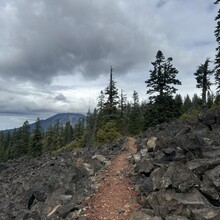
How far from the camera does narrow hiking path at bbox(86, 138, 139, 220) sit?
13457 mm

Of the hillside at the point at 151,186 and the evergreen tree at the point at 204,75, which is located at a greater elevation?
the evergreen tree at the point at 204,75

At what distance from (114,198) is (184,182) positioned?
161 inches

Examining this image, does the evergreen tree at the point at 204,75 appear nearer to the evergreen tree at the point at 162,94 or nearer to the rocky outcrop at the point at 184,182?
the evergreen tree at the point at 162,94

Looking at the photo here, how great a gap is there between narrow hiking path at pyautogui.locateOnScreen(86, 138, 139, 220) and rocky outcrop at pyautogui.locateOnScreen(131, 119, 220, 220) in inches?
23.7

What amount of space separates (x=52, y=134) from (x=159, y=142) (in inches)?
3096

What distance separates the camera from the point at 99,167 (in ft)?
63.4

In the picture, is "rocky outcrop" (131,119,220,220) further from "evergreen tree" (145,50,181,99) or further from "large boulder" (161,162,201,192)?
"evergreen tree" (145,50,181,99)

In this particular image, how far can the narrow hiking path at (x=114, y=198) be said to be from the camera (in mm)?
13457

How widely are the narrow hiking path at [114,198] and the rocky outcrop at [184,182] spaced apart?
1.98ft

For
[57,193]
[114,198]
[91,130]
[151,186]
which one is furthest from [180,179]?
[91,130]

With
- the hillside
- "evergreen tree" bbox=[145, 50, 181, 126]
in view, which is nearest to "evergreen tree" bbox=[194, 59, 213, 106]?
"evergreen tree" bbox=[145, 50, 181, 126]

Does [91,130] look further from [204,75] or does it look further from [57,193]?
[57,193]

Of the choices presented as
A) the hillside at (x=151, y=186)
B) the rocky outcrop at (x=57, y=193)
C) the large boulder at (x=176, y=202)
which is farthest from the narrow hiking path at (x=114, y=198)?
the large boulder at (x=176, y=202)

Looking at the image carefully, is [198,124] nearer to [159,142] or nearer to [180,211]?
[159,142]
